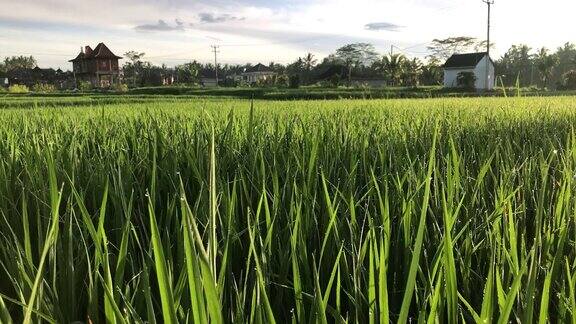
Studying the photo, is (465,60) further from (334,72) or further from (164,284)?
(164,284)

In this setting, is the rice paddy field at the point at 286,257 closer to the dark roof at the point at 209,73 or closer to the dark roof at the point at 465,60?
the dark roof at the point at 465,60

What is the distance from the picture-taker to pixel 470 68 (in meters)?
45.4

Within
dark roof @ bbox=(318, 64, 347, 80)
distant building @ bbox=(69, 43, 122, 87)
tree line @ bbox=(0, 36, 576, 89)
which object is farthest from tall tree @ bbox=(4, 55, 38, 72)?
dark roof @ bbox=(318, 64, 347, 80)

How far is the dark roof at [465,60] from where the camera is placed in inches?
1802

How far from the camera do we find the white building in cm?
4556

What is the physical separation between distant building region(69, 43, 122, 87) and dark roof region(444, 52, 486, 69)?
39.1 m

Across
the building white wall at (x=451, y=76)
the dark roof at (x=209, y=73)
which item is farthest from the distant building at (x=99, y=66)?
the building white wall at (x=451, y=76)

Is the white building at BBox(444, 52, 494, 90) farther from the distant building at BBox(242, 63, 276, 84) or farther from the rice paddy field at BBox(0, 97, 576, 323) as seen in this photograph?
the rice paddy field at BBox(0, 97, 576, 323)

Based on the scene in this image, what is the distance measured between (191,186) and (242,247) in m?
0.40

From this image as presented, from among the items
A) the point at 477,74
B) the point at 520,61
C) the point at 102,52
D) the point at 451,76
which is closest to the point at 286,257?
the point at 477,74

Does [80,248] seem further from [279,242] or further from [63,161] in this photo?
[63,161]

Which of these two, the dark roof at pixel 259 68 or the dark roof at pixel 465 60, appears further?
the dark roof at pixel 259 68

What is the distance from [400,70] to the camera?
54062 mm

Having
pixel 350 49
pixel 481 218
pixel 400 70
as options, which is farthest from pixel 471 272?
pixel 350 49
